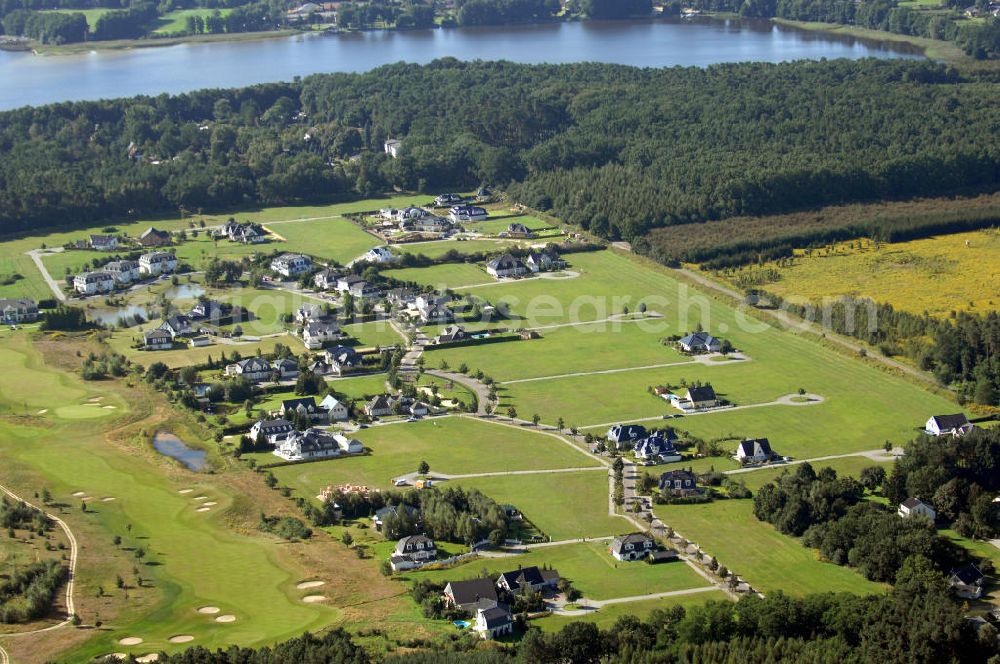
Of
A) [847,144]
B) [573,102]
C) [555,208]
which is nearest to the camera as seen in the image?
[555,208]

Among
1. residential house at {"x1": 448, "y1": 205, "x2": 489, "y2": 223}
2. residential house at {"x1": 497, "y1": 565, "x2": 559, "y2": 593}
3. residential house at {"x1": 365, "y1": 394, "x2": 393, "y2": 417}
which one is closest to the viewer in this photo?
residential house at {"x1": 497, "y1": 565, "x2": 559, "y2": 593}

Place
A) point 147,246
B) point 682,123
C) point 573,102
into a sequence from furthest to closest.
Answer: point 573,102 → point 682,123 → point 147,246

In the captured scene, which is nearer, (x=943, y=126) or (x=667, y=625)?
(x=667, y=625)

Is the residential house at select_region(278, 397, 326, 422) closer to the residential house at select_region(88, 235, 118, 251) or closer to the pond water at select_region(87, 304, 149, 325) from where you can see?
the pond water at select_region(87, 304, 149, 325)

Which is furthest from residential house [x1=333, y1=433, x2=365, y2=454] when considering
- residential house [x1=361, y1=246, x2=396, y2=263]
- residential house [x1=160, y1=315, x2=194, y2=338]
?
residential house [x1=361, y1=246, x2=396, y2=263]

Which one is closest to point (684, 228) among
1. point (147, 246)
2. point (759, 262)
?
point (759, 262)

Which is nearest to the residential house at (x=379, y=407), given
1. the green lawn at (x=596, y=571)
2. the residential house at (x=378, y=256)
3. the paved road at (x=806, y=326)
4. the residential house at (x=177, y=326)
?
the green lawn at (x=596, y=571)

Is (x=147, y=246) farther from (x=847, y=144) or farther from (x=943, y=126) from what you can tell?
(x=943, y=126)
